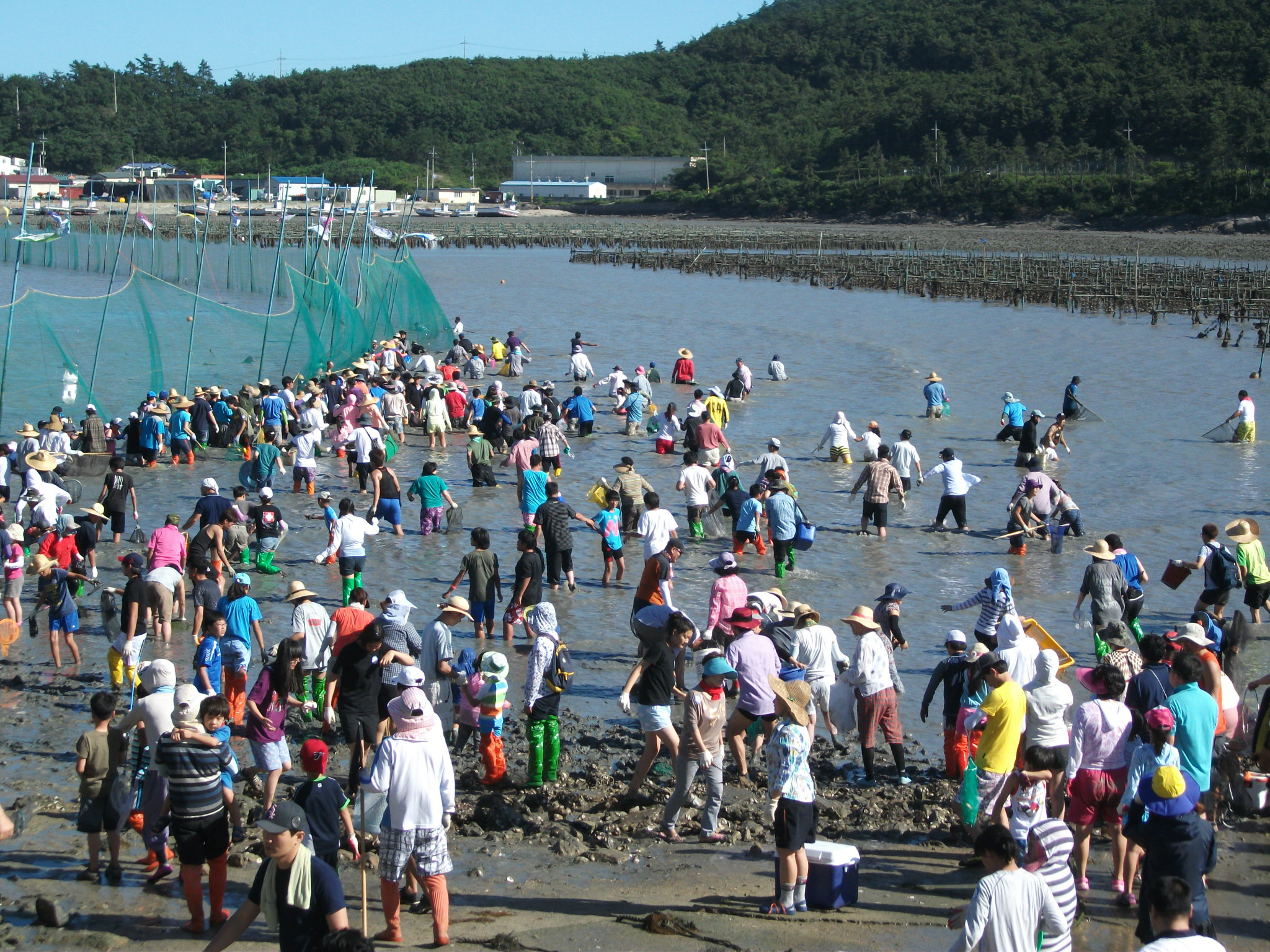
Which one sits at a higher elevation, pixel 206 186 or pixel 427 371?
pixel 206 186

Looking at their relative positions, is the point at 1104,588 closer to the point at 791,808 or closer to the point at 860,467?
the point at 791,808

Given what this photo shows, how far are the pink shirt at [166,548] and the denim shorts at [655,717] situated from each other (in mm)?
5392

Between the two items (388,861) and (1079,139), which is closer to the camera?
(388,861)

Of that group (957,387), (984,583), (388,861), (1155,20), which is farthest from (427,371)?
(1155,20)

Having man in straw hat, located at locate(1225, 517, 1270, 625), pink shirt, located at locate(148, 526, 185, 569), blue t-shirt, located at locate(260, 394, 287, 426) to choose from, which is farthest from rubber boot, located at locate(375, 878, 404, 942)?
blue t-shirt, located at locate(260, 394, 287, 426)

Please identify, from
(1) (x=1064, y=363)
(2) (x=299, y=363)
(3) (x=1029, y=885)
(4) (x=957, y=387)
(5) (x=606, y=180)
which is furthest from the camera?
(5) (x=606, y=180)

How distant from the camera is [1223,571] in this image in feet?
36.8

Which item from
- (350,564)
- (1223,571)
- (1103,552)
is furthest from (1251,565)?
(350,564)

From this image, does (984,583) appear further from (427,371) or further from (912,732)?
(427,371)

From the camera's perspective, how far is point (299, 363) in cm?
2553

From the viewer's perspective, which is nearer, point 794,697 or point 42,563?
point 794,697

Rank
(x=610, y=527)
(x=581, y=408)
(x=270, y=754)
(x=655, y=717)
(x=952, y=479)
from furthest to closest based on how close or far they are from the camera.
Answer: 1. (x=581, y=408)
2. (x=952, y=479)
3. (x=610, y=527)
4. (x=655, y=717)
5. (x=270, y=754)

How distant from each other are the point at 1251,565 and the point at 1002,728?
5.75 m

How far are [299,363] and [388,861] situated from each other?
67.6 feet
